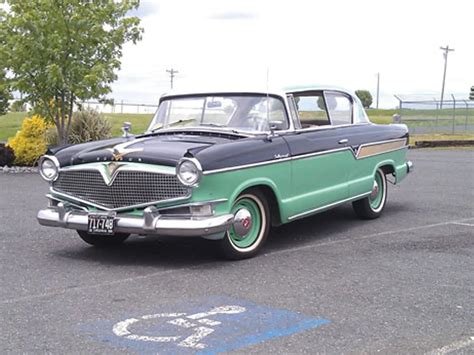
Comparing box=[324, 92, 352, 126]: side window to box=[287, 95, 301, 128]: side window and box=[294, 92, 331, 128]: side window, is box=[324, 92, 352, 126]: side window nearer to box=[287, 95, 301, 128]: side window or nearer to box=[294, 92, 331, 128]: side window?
box=[294, 92, 331, 128]: side window

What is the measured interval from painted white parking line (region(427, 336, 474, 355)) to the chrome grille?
2732 millimetres

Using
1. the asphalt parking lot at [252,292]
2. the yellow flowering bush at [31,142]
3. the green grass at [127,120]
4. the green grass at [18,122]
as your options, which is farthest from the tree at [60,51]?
the green grass at [18,122]

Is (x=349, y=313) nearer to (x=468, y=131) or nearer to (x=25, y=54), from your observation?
(x=25, y=54)

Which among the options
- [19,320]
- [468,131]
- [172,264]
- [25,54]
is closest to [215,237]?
[172,264]

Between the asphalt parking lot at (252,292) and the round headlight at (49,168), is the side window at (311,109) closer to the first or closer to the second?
the asphalt parking lot at (252,292)

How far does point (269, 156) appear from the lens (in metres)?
6.86

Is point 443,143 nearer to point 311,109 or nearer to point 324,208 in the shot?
point 311,109

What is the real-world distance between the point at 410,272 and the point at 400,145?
3830 millimetres

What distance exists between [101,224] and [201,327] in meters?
2.16

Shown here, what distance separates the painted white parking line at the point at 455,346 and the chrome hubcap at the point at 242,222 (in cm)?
270

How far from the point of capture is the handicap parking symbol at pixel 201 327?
4.21 metres

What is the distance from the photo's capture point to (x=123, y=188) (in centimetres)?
639

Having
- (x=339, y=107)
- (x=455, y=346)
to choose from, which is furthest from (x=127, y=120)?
(x=455, y=346)

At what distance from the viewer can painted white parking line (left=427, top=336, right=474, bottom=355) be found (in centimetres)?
408
